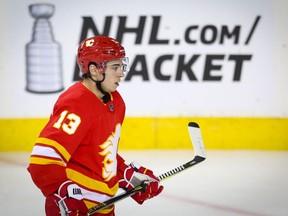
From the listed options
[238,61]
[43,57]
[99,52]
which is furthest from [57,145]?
[238,61]

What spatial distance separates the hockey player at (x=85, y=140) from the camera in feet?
5.67

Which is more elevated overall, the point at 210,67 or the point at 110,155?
the point at 210,67

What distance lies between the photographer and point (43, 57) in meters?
4.49

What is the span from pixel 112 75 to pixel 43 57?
2677 mm

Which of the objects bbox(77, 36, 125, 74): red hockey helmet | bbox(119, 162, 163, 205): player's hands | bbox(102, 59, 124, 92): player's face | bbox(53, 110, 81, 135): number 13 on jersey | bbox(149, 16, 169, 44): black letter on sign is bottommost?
bbox(119, 162, 163, 205): player's hands

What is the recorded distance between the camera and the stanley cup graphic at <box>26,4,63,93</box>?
4496 millimetres

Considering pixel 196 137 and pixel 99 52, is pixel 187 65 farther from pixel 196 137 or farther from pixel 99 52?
pixel 99 52

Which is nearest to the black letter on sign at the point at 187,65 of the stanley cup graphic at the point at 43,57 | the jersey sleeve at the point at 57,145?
the stanley cup graphic at the point at 43,57

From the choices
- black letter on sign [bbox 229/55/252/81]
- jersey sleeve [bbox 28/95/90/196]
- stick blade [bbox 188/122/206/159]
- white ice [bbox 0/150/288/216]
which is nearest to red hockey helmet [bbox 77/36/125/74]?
jersey sleeve [bbox 28/95/90/196]

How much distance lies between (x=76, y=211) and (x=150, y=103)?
9.39ft

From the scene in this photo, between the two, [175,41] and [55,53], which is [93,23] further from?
[175,41]

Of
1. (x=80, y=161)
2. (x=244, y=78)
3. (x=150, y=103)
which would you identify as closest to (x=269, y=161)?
(x=244, y=78)

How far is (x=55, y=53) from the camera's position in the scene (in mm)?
4516

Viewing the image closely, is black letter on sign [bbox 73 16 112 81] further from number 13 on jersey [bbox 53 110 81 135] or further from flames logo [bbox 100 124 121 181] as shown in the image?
number 13 on jersey [bbox 53 110 81 135]
